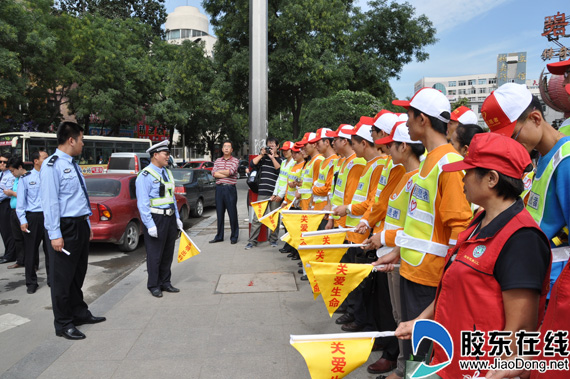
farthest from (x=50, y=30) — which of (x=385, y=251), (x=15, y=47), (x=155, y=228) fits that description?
(x=385, y=251)

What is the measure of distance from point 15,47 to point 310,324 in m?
20.3

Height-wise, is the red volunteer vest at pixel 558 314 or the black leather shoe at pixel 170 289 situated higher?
the red volunteer vest at pixel 558 314

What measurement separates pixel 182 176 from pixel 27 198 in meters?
6.79

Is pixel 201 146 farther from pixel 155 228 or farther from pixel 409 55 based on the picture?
pixel 155 228

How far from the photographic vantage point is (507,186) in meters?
1.68

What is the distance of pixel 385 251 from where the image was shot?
10.4 ft

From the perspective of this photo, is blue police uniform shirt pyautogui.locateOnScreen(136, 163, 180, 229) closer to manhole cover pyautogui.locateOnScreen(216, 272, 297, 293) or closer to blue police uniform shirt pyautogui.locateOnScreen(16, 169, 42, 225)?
manhole cover pyautogui.locateOnScreen(216, 272, 297, 293)

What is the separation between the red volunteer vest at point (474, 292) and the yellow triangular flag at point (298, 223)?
3.19 meters

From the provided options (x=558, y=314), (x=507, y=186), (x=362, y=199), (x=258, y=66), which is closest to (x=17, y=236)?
(x=362, y=199)

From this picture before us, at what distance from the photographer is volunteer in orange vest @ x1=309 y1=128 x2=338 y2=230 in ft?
18.8

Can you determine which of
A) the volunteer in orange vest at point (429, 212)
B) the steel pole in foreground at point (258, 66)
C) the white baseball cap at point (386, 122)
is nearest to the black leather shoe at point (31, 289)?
the white baseball cap at point (386, 122)

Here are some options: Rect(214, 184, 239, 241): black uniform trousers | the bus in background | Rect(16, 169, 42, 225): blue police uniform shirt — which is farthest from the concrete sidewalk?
the bus in background

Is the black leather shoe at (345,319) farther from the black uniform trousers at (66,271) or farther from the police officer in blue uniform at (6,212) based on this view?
the police officer in blue uniform at (6,212)

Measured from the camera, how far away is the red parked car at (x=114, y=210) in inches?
303
